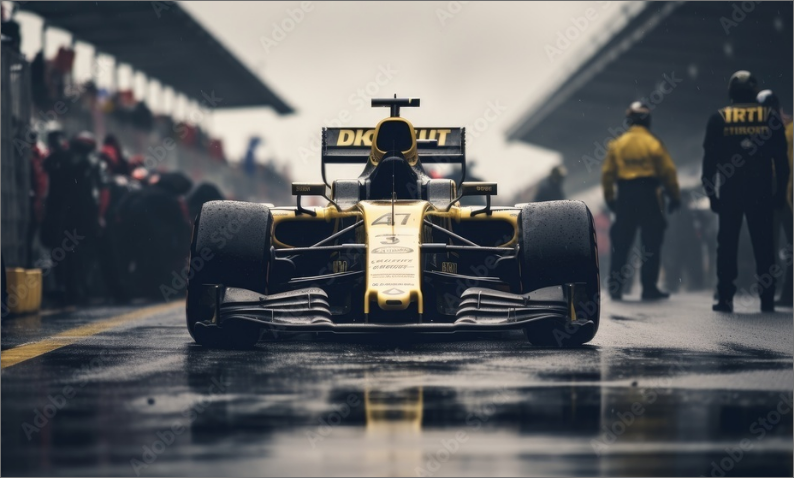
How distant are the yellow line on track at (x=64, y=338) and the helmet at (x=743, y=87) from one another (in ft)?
18.3

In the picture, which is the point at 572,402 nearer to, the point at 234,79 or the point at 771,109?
the point at 771,109

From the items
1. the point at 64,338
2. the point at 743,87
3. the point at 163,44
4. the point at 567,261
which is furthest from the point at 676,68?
the point at 567,261

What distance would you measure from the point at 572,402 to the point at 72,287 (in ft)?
36.0

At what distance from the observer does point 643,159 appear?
55.2 ft

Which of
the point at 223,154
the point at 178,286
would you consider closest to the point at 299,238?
the point at 178,286

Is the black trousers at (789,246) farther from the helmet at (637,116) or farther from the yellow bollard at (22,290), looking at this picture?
the yellow bollard at (22,290)

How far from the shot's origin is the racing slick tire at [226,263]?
902 cm

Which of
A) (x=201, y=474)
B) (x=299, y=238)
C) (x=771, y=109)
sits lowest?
(x=201, y=474)

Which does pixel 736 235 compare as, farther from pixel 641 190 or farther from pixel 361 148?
pixel 361 148

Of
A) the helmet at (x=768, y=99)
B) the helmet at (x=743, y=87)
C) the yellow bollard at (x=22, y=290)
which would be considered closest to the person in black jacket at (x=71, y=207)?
the yellow bollard at (x=22, y=290)

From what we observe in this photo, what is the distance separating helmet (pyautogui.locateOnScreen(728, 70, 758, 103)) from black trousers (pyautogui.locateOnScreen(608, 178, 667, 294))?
340 centimetres

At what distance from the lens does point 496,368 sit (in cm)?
755

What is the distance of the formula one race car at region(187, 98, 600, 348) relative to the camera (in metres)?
8.66

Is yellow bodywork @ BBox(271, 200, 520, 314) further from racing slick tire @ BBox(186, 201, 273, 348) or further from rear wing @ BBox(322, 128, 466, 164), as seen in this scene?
rear wing @ BBox(322, 128, 466, 164)
